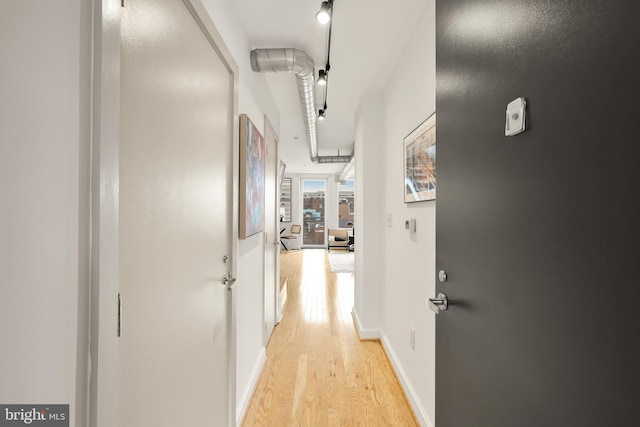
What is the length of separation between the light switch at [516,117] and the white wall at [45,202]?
96 cm

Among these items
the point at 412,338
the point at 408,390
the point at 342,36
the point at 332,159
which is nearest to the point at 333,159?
the point at 332,159

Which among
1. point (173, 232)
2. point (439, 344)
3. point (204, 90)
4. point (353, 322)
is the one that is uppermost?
point (204, 90)

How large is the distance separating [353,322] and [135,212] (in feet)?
9.83

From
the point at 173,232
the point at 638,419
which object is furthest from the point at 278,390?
the point at 638,419

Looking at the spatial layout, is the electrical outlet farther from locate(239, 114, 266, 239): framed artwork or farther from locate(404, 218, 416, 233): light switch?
locate(239, 114, 266, 239): framed artwork

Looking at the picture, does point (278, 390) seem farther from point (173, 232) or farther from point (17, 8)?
point (17, 8)

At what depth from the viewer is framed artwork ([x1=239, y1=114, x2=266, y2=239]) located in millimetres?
1685

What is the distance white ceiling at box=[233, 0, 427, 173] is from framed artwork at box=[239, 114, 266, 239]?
67 cm

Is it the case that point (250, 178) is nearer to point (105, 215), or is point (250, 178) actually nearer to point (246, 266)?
point (246, 266)

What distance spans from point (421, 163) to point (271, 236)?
1.73 meters

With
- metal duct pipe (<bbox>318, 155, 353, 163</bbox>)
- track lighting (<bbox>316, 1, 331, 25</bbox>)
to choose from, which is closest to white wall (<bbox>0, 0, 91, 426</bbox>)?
track lighting (<bbox>316, 1, 331, 25</bbox>)

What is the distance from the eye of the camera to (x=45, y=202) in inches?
20.6

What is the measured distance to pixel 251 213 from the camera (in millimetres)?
1877

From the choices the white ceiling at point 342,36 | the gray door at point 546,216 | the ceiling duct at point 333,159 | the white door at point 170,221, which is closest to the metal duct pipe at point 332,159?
the ceiling duct at point 333,159
